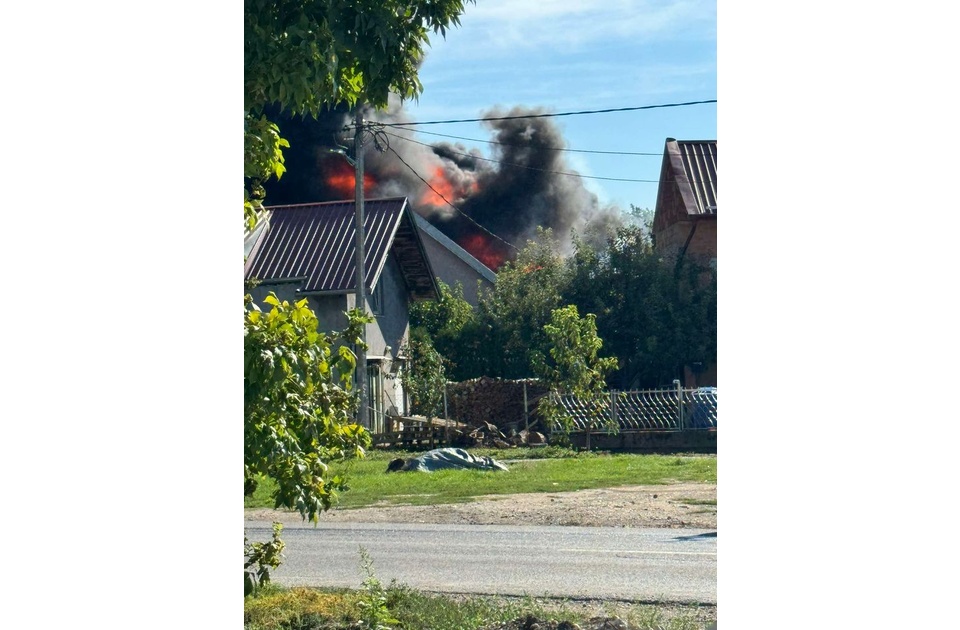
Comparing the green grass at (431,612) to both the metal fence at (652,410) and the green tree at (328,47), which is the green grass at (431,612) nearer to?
the metal fence at (652,410)

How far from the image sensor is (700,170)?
2736 millimetres

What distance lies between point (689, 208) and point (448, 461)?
1.24m

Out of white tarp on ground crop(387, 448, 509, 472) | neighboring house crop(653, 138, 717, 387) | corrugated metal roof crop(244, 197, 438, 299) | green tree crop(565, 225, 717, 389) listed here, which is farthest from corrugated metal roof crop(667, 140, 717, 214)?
white tarp on ground crop(387, 448, 509, 472)

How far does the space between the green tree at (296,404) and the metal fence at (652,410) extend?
0.68 m

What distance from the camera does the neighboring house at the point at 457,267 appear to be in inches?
120

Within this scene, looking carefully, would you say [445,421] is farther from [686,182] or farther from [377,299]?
[686,182]

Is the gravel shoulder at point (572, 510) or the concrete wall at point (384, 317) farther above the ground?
the concrete wall at point (384, 317)

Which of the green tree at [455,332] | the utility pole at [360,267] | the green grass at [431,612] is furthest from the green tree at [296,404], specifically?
the green grass at [431,612]

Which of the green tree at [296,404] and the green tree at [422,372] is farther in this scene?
the green tree at [422,372]

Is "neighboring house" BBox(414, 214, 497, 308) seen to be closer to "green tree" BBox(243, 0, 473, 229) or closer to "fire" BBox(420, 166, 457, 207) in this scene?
"fire" BBox(420, 166, 457, 207)
